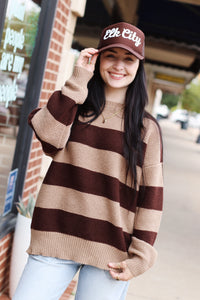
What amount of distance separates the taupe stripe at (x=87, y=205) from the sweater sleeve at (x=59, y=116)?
0.19 m

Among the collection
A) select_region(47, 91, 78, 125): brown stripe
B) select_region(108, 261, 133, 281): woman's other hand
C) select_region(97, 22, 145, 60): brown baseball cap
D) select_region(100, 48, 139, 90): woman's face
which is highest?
select_region(97, 22, 145, 60): brown baseball cap

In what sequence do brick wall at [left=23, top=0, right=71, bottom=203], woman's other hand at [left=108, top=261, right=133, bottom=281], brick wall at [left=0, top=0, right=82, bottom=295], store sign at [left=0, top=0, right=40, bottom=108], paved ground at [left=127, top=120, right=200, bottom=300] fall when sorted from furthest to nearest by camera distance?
paved ground at [left=127, top=120, right=200, bottom=300] < brick wall at [left=23, top=0, right=71, bottom=203] < brick wall at [left=0, top=0, right=82, bottom=295] < store sign at [left=0, top=0, right=40, bottom=108] < woman's other hand at [left=108, top=261, right=133, bottom=281]

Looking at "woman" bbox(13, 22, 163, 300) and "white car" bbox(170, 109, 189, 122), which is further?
"white car" bbox(170, 109, 189, 122)

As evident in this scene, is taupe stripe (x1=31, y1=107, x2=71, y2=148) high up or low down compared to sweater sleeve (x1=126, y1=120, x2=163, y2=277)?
up

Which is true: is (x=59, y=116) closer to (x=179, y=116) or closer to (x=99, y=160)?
(x=99, y=160)

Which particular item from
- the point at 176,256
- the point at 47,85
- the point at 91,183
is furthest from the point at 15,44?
the point at 176,256

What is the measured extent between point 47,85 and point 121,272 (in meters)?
2.44

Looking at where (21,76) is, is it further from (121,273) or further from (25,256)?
(121,273)

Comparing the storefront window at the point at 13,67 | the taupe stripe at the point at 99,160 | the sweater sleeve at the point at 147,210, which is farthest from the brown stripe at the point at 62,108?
the storefront window at the point at 13,67

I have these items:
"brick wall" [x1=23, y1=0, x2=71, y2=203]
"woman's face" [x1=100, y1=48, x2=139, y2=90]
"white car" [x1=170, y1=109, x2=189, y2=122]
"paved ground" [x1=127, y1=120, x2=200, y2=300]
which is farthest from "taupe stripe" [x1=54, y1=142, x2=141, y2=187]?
"white car" [x1=170, y1=109, x2=189, y2=122]

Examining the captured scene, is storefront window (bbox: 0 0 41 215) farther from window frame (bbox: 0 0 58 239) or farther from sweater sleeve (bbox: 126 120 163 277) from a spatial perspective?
sweater sleeve (bbox: 126 120 163 277)

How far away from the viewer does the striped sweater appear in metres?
2.13

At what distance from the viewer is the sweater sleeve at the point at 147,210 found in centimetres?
212

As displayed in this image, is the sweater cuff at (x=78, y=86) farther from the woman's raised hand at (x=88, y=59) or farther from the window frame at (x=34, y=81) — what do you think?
the window frame at (x=34, y=81)
